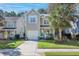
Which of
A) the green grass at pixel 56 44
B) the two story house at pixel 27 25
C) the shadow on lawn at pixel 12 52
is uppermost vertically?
the two story house at pixel 27 25

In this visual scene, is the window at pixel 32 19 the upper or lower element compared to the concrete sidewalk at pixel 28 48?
upper

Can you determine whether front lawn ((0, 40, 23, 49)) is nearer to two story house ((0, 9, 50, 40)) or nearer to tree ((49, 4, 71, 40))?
two story house ((0, 9, 50, 40))

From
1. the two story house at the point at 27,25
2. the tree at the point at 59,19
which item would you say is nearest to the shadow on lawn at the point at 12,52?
the two story house at the point at 27,25

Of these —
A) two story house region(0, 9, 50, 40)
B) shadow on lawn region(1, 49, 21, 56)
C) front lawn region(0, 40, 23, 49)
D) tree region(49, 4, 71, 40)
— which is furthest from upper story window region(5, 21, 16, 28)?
tree region(49, 4, 71, 40)

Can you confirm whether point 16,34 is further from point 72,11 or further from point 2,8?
point 72,11

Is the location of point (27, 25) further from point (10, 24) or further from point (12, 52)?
point (12, 52)

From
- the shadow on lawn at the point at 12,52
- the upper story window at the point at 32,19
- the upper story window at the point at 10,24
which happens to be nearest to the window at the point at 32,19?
the upper story window at the point at 32,19

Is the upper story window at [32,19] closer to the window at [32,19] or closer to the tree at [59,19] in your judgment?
the window at [32,19]

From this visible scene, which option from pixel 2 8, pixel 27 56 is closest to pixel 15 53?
pixel 27 56
